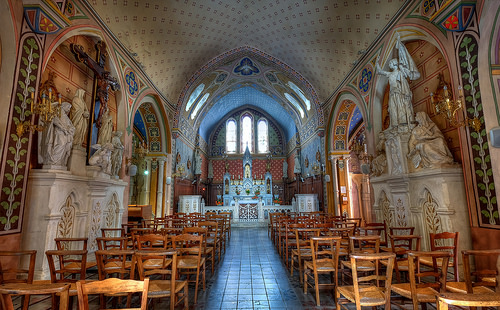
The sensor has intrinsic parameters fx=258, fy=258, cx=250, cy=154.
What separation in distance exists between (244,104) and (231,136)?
113 inches

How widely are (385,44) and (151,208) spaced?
1030cm

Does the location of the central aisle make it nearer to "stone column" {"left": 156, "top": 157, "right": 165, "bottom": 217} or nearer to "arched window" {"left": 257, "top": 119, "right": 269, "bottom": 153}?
"stone column" {"left": 156, "top": 157, "right": 165, "bottom": 217}

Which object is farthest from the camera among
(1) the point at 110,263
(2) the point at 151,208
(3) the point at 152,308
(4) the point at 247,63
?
(4) the point at 247,63

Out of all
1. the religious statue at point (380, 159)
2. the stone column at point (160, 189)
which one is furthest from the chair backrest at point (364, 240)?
the stone column at point (160, 189)

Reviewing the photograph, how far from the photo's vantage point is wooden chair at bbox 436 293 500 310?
1.52 meters

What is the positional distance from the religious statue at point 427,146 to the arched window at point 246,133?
1600 centimetres

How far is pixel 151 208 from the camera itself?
430 inches

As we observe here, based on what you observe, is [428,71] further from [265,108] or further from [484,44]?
[265,108]

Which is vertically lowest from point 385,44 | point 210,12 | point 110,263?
point 110,263

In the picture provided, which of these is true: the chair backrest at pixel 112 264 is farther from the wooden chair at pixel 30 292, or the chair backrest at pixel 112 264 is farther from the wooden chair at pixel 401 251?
the wooden chair at pixel 401 251

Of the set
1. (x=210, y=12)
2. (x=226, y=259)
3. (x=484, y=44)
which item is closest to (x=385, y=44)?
(x=484, y=44)

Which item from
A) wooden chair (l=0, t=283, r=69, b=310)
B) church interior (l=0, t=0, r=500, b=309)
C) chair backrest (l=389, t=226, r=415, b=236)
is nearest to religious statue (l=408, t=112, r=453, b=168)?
church interior (l=0, t=0, r=500, b=309)

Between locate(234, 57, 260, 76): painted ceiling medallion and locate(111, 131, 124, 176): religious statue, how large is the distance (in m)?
8.28

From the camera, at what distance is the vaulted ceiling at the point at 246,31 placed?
25.6ft
